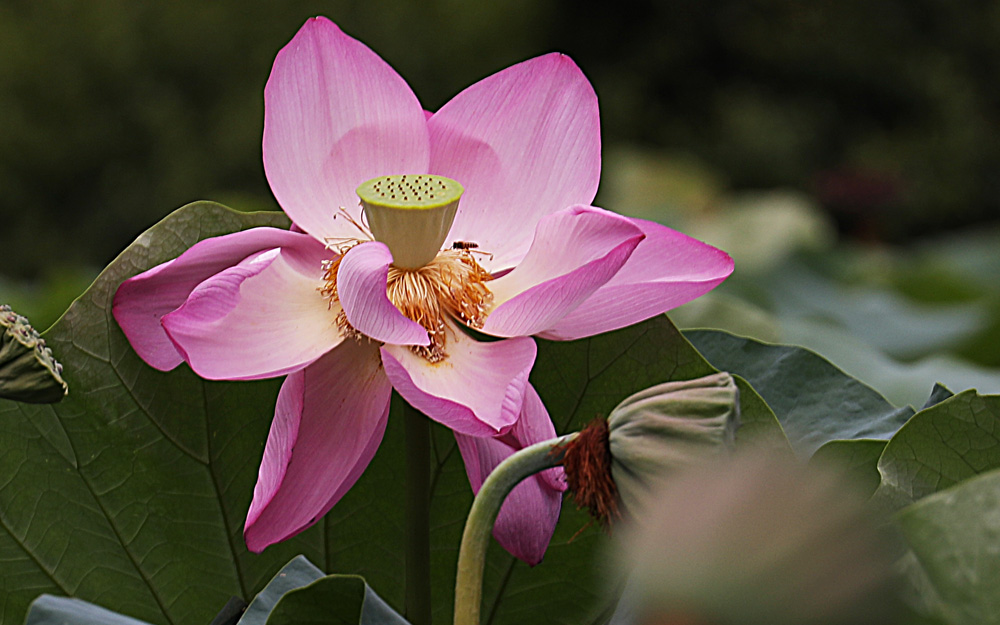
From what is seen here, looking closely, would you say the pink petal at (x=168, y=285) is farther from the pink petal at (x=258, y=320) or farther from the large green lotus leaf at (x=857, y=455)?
the large green lotus leaf at (x=857, y=455)

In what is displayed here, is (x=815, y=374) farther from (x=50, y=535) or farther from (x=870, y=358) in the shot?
(x=870, y=358)

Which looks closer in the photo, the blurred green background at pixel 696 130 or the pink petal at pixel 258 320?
the pink petal at pixel 258 320

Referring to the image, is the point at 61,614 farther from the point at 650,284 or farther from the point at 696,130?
the point at 696,130

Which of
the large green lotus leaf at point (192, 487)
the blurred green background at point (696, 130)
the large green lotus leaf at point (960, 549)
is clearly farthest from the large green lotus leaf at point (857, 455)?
the blurred green background at point (696, 130)

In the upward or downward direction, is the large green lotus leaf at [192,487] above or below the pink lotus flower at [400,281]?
below

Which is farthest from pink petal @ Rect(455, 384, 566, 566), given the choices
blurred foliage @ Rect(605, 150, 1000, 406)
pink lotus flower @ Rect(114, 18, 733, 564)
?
blurred foliage @ Rect(605, 150, 1000, 406)

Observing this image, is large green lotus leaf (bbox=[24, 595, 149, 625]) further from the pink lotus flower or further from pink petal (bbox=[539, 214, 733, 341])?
pink petal (bbox=[539, 214, 733, 341])

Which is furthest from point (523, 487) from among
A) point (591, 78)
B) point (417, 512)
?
point (591, 78)
